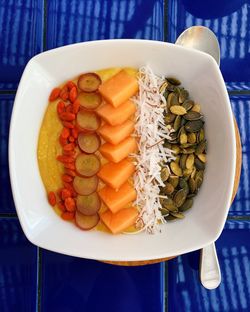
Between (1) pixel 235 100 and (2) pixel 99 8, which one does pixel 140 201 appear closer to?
(1) pixel 235 100

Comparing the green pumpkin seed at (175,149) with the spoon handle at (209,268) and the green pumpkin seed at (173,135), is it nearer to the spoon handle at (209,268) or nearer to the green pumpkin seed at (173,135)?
the green pumpkin seed at (173,135)

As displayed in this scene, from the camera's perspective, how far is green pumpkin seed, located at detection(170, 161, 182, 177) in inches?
41.4

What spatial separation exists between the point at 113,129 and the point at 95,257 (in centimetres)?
26

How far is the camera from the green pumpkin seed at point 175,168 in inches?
41.4

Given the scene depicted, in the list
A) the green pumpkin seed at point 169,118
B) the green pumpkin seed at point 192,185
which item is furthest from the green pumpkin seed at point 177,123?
the green pumpkin seed at point 192,185

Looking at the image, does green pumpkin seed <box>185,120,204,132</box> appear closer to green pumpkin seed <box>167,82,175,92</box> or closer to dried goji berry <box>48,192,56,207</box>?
green pumpkin seed <box>167,82,175,92</box>

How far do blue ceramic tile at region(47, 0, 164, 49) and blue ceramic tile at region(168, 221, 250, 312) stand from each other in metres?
A: 0.50

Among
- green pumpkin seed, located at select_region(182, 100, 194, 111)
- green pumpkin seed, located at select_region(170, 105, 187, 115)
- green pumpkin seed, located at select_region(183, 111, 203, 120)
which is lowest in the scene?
green pumpkin seed, located at select_region(183, 111, 203, 120)

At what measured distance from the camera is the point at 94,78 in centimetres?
105

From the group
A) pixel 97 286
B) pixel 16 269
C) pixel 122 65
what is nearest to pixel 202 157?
pixel 122 65

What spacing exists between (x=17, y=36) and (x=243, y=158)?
23.8 inches

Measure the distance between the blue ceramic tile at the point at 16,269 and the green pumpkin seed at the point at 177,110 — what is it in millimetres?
455

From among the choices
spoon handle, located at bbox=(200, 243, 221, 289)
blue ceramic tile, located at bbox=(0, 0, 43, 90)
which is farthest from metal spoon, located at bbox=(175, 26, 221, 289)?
blue ceramic tile, located at bbox=(0, 0, 43, 90)

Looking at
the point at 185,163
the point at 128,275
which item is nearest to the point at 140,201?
the point at 185,163
